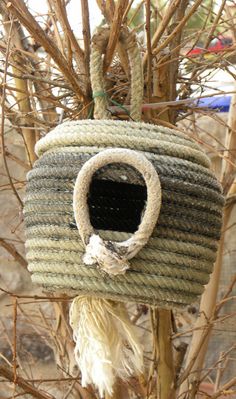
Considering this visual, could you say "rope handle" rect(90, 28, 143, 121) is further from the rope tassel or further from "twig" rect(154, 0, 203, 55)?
the rope tassel

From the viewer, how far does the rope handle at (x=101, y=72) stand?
0.74m

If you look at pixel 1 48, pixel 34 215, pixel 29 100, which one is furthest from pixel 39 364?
pixel 34 215

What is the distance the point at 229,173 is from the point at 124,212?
651 millimetres

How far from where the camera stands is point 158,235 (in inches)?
25.5

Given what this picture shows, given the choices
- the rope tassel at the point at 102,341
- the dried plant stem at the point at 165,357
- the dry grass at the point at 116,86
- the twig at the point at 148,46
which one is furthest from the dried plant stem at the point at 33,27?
the dried plant stem at the point at 165,357

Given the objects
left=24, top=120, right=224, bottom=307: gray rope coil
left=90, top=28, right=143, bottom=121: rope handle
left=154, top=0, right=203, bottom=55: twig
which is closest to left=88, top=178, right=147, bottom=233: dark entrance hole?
left=24, top=120, right=224, bottom=307: gray rope coil

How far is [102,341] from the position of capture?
682 mm

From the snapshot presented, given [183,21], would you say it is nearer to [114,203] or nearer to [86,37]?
[86,37]

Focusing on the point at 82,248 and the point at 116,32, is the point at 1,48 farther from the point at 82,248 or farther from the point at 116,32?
the point at 82,248

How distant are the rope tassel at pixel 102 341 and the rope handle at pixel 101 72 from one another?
9.2 inches

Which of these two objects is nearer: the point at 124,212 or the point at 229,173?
the point at 124,212

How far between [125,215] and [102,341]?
14 cm

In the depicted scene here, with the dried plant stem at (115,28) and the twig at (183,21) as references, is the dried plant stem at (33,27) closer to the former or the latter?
the dried plant stem at (115,28)

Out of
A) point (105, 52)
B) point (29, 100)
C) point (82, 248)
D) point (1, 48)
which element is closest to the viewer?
point (82, 248)
